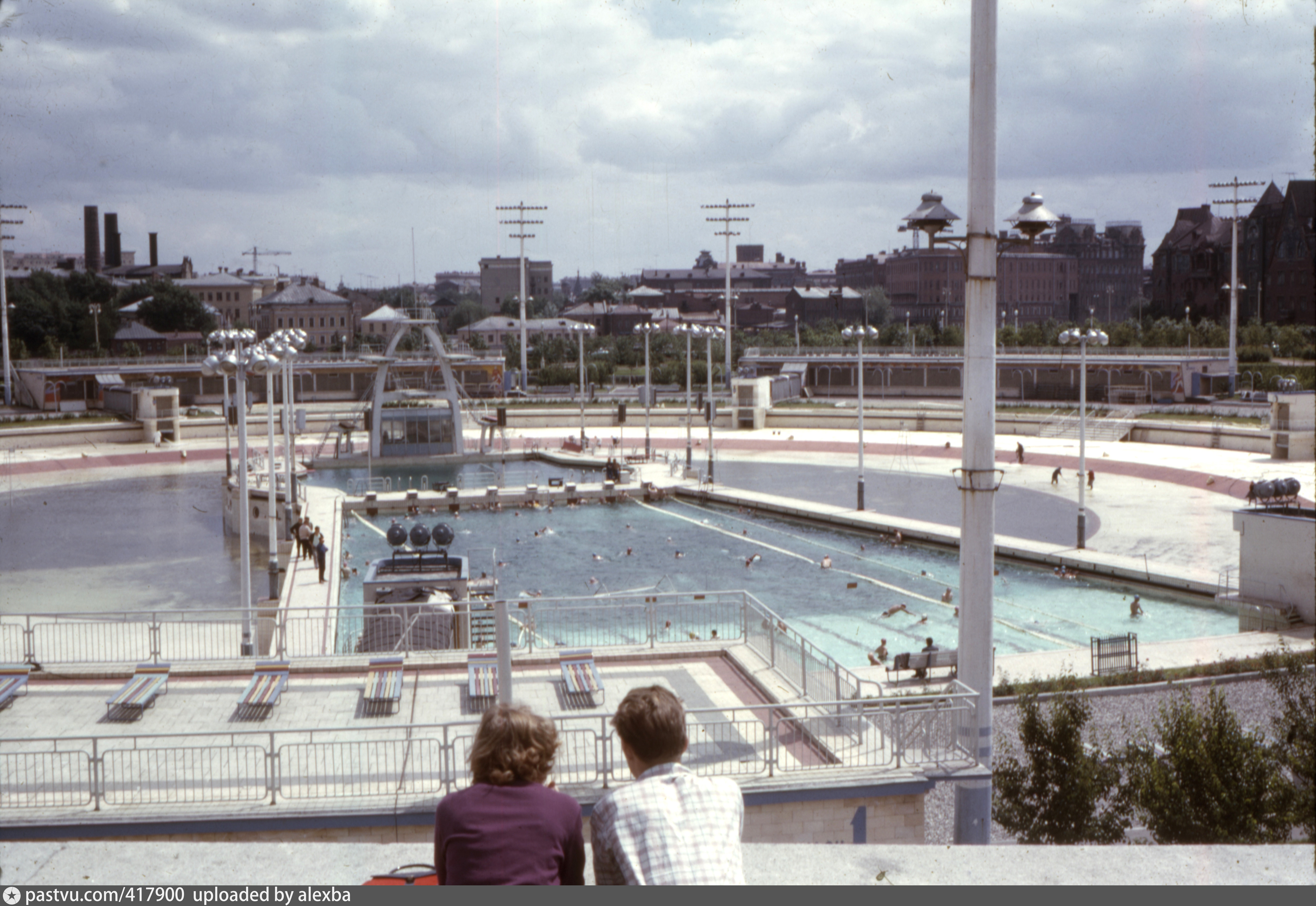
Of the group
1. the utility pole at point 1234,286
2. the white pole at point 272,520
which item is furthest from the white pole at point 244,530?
the utility pole at point 1234,286

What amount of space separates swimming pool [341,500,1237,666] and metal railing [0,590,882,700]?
14.1ft

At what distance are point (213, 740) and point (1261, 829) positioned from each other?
30.5 ft

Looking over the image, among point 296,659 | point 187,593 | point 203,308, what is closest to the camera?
point 296,659

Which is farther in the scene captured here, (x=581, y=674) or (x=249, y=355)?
(x=249, y=355)

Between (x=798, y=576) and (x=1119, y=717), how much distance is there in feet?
40.7

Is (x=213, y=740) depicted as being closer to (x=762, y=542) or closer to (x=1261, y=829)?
(x=1261, y=829)

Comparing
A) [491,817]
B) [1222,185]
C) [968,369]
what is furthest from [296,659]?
[1222,185]

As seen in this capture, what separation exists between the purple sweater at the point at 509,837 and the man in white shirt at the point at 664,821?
0.08 meters

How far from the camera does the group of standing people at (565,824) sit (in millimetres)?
3092

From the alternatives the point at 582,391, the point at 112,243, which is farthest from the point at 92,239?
the point at 582,391

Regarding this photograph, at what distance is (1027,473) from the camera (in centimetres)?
4400

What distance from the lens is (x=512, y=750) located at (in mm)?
3209

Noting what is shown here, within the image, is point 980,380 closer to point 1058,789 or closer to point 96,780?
point 1058,789

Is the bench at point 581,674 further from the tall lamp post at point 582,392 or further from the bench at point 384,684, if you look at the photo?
the tall lamp post at point 582,392
